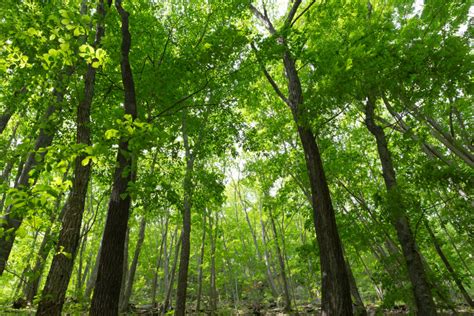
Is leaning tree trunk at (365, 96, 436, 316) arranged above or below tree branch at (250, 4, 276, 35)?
below

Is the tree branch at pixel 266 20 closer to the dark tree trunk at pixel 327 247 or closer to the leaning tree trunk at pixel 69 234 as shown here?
the dark tree trunk at pixel 327 247

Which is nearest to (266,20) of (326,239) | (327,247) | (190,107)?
(190,107)

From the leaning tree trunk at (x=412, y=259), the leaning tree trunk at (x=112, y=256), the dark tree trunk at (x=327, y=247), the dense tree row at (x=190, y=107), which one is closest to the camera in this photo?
the dense tree row at (x=190, y=107)

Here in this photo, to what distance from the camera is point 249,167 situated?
14.7 meters

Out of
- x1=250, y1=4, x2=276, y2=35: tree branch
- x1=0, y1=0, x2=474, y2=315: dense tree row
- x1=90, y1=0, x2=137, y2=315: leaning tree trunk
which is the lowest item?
x1=90, y1=0, x2=137, y2=315: leaning tree trunk

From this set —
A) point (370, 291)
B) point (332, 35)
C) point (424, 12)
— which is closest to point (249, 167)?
point (332, 35)

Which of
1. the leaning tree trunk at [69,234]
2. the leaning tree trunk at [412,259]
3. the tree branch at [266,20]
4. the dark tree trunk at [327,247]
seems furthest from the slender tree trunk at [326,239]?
the leaning tree trunk at [69,234]

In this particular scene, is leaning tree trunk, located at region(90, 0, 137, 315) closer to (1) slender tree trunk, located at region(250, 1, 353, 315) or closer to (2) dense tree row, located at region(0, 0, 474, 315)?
(2) dense tree row, located at region(0, 0, 474, 315)

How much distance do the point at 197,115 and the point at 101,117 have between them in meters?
3.92

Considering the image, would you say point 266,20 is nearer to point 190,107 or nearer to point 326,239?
point 190,107

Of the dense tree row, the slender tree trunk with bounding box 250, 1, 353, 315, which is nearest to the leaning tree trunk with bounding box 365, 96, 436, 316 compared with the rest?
the dense tree row

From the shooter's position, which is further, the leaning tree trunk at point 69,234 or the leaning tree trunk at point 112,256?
the leaning tree trunk at point 69,234

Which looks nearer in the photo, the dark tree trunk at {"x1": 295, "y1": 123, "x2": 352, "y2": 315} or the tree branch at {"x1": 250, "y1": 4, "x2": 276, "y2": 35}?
the dark tree trunk at {"x1": 295, "y1": 123, "x2": 352, "y2": 315}

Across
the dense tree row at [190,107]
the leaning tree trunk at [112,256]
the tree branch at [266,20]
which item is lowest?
the leaning tree trunk at [112,256]
